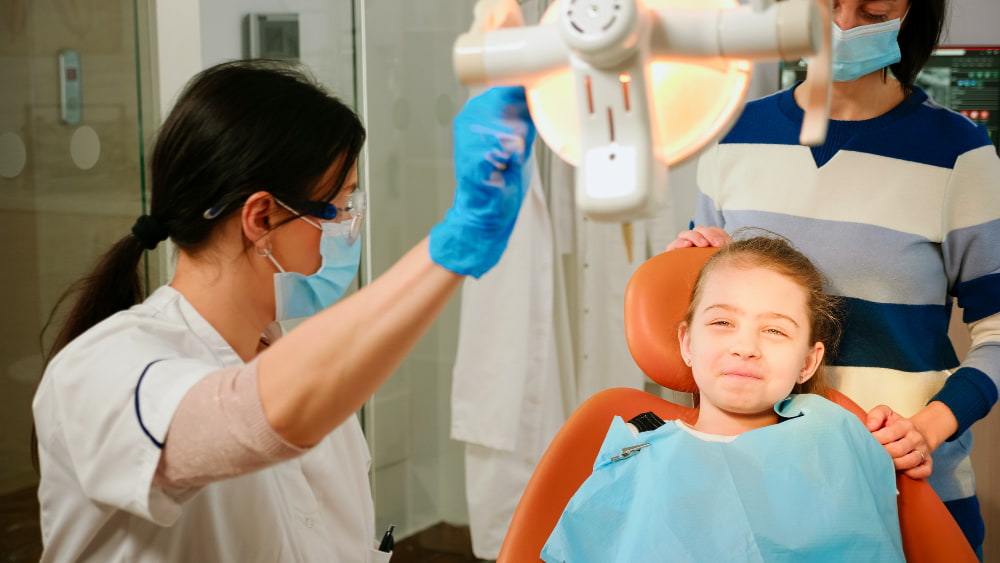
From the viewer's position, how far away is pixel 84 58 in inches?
74.2

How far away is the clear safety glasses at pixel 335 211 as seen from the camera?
3.83ft

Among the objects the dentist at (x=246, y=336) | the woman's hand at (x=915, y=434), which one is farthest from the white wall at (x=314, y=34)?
the woman's hand at (x=915, y=434)

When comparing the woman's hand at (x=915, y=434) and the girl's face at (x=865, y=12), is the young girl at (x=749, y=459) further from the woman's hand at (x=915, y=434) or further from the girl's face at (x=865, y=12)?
the girl's face at (x=865, y=12)

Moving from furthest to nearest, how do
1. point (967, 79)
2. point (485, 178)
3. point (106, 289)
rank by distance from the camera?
point (967, 79) → point (106, 289) → point (485, 178)

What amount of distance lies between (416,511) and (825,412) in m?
1.78

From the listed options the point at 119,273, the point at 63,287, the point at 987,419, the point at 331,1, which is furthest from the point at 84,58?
the point at 987,419

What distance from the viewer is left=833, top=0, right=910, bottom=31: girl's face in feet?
4.52

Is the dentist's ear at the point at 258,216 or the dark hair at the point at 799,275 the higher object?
the dentist's ear at the point at 258,216

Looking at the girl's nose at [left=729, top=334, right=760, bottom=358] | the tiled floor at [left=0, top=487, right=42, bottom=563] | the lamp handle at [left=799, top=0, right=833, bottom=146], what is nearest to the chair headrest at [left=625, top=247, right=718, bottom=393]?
the girl's nose at [left=729, top=334, right=760, bottom=358]

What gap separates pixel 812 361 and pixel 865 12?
1.78 feet

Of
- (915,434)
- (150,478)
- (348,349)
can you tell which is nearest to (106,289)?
(150,478)

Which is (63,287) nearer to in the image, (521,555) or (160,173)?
(160,173)

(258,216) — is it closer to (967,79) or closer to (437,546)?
(437,546)

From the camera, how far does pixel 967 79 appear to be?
3.12m
